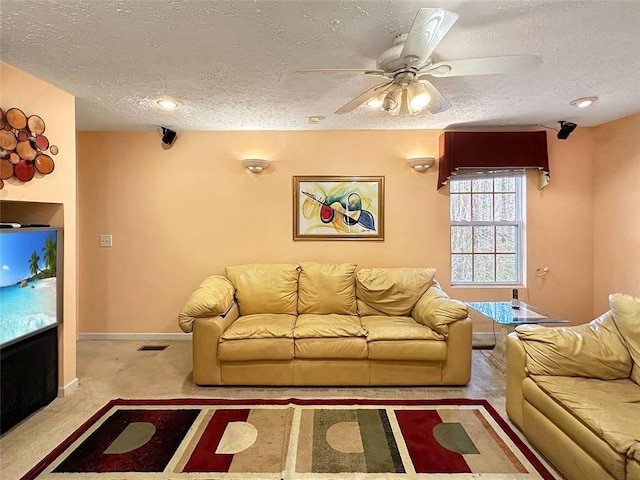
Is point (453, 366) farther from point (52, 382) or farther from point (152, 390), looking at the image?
point (52, 382)

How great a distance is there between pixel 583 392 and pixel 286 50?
8.03 ft

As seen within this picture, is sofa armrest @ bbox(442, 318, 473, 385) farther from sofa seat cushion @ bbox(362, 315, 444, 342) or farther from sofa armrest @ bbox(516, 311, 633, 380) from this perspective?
sofa armrest @ bbox(516, 311, 633, 380)

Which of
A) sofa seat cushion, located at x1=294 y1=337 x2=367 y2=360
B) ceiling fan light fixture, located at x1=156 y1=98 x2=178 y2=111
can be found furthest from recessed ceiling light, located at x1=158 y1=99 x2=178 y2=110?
sofa seat cushion, located at x1=294 y1=337 x2=367 y2=360

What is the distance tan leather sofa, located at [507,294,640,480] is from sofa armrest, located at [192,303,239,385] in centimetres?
209

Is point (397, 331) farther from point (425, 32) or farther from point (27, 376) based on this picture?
point (27, 376)

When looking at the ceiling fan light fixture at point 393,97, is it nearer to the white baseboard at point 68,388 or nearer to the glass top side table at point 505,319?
the glass top side table at point 505,319

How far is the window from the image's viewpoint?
12.6ft

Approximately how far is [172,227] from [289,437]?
103 inches

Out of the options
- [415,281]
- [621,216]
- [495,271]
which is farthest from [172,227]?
[621,216]

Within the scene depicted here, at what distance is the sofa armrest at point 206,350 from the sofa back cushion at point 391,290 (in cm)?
136

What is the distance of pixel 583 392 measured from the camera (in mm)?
1740

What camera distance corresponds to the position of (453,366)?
8.75 ft

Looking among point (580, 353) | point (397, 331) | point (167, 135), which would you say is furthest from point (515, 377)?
point (167, 135)

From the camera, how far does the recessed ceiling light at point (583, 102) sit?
2777 mm
